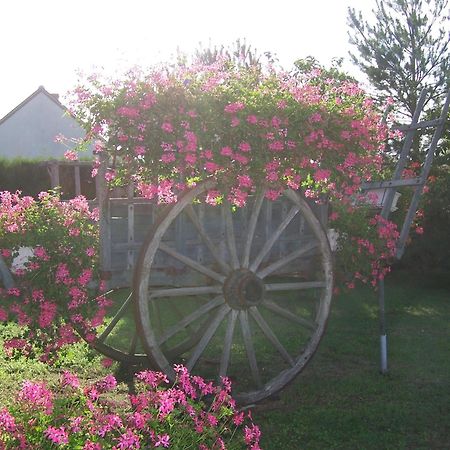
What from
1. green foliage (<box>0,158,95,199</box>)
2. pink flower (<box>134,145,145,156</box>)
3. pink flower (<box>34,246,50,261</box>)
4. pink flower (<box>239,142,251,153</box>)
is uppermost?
pink flower (<box>239,142,251,153</box>)

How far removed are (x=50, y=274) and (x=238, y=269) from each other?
137 centimetres

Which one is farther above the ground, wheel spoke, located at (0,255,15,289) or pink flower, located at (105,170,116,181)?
pink flower, located at (105,170,116,181)

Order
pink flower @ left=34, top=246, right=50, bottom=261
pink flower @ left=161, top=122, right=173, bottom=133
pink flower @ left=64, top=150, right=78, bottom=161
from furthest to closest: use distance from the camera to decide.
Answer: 1. pink flower @ left=64, top=150, right=78, bottom=161
2. pink flower @ left=34, top=246, right=50, bottom=261
3. pink flower @ left=161, top=122, right=173, bottom=133

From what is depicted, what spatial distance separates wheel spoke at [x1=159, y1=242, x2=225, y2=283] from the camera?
4233 millimetres

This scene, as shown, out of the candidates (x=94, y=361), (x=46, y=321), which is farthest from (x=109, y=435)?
(x=94, y=361)

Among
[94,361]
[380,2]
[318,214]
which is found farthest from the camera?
[380,2]

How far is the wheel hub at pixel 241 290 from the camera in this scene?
4.51 m

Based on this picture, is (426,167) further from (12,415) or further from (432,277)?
(432,277)

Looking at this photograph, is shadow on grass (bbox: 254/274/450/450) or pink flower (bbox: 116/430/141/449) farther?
shadow on grass (bbox: 254/274/450/450)

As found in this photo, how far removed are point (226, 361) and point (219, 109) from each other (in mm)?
1845

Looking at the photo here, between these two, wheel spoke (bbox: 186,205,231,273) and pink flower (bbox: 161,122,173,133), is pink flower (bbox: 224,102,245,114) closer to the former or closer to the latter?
pink flower (bbox: 161,122,173,133)

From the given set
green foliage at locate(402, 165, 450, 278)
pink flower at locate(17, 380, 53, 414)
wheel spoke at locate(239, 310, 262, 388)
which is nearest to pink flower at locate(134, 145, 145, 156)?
wheel spoke at locate(239, 310, 262, 388)

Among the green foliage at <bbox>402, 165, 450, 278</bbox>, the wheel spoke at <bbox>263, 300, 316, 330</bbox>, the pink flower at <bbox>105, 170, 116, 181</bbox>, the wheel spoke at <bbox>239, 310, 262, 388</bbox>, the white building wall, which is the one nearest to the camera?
the pink flower at <bbox>105, 170, 116, 181</bbox>

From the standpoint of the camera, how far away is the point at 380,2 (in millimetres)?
16922
